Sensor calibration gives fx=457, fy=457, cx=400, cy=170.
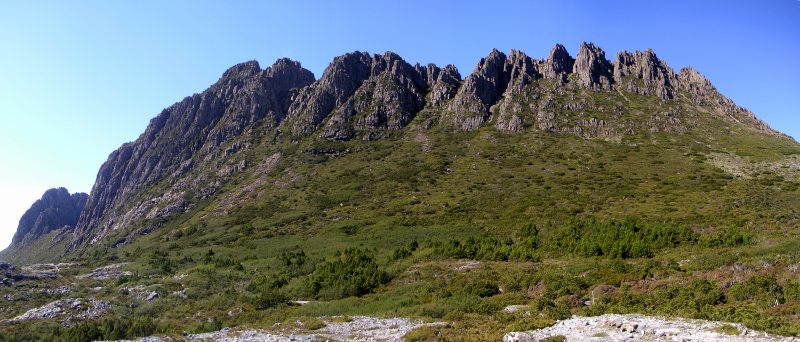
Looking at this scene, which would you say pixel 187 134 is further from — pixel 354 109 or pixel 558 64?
pixel 558 64

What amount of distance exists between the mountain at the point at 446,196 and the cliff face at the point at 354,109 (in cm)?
84

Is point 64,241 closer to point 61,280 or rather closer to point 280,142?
point 280,142

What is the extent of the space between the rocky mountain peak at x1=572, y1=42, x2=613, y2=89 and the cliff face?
50 cm

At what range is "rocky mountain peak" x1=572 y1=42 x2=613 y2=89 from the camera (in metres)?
160

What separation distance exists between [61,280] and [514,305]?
6941 cm

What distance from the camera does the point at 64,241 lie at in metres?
180

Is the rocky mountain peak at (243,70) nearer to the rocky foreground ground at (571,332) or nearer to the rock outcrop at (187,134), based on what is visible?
the rock outcrop at (187,134)

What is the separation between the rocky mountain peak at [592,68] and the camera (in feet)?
527

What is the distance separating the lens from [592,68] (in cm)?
16388

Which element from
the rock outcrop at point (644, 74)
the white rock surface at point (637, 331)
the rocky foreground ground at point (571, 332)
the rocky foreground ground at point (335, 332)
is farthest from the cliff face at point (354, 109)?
the white rock surface at point (637, 331)

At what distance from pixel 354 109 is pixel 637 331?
15002 cm

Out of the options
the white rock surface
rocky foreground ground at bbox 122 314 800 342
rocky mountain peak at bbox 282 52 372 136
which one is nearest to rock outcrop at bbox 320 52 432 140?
rocky mountain peak at bbox 282 52 372 136

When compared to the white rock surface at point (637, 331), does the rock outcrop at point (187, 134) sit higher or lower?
higher

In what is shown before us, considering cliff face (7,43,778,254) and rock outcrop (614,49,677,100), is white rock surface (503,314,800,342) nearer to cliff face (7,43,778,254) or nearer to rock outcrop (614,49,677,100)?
cliff face (7,43,778,254)
